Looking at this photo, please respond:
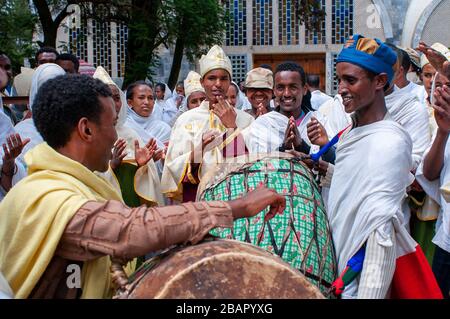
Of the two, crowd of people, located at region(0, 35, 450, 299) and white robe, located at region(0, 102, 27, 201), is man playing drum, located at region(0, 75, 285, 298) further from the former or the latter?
white robe, located at region(0, 102, 27, 201)

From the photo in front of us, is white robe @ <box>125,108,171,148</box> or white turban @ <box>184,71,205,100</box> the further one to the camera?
white turban @ <box>184,71,205,100</box>

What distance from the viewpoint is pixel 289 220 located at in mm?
3424

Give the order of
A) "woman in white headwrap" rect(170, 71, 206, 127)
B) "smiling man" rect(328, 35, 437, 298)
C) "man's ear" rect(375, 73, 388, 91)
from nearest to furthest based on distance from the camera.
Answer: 1. "smiling man" rect(328, 35, 437, 298)
2. "man's ear" rect(375, 73, 388, 91)
3. "woman in white headwrap" rect(170, 71, 206, 127)

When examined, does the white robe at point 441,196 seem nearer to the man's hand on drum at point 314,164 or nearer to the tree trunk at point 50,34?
the man's hand on drum at point 314,164

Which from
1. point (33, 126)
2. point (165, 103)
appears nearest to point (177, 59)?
point (165, 103)

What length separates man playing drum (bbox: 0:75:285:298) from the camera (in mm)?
2201

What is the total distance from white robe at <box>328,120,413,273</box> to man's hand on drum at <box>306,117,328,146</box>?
2.04 ft

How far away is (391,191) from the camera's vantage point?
3111 millimetres

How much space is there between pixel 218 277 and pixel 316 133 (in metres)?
1.99

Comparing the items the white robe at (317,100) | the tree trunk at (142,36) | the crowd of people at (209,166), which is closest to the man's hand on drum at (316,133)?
the crowd of people at (209,166)

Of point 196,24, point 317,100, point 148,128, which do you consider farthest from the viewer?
point 196,24

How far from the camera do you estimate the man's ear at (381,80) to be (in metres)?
3.41

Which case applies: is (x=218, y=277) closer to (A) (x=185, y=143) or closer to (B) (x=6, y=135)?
(A) (x=185, y=143)

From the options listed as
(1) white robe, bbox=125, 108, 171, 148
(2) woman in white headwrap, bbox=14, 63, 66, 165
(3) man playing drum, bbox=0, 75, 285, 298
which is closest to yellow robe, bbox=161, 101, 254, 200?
(2) woman in white headwrap, bbox=14, 63, 66, 165
